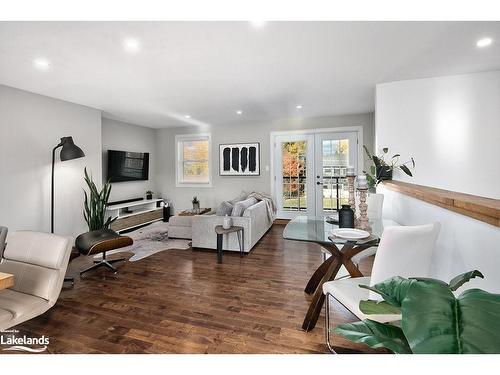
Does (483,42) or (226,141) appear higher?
(483,42)

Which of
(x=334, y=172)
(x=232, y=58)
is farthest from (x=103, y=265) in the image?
(x=334, y=172)

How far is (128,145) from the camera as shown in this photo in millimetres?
5750

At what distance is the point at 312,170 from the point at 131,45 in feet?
13.8

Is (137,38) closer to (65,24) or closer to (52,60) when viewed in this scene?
(65,24)

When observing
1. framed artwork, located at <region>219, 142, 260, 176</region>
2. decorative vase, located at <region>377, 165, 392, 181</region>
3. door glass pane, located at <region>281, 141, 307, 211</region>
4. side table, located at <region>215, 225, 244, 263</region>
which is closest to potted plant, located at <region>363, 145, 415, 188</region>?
decorative vase, located at <region>377, 165, 392, 181</region>

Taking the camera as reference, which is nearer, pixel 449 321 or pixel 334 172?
pixel 449 321

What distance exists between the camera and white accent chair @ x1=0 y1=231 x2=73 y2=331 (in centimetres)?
166

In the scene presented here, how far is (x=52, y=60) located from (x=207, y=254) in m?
2.95

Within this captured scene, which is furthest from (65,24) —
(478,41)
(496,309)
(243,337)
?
(478,41)

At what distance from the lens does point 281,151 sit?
18.7 feet

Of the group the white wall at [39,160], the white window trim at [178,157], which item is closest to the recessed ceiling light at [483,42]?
the white window trim at [178,157]

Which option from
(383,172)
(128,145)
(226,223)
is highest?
(128,145)

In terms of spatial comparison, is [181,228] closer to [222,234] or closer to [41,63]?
[222,234]
